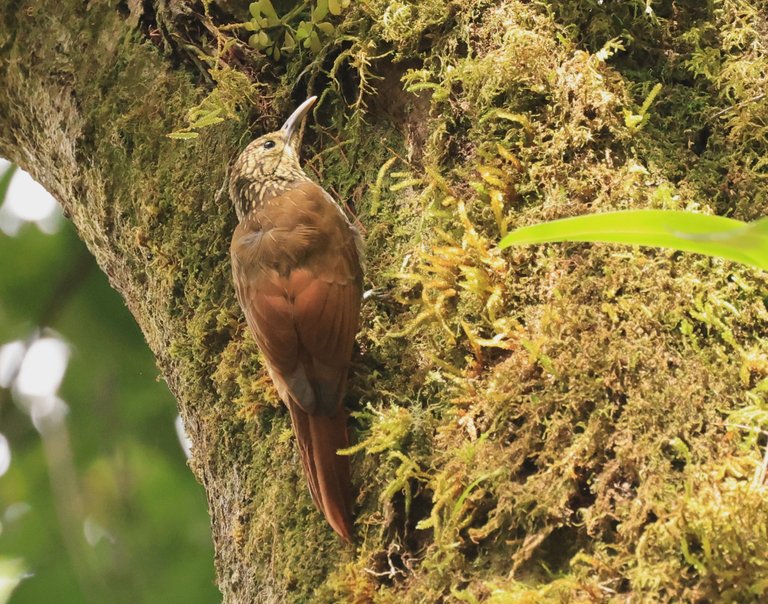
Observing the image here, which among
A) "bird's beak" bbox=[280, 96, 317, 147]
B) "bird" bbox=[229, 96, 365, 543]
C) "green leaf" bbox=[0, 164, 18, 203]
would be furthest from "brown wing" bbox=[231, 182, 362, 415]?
"green leaf" bbox=[0, 164, 18, 203]

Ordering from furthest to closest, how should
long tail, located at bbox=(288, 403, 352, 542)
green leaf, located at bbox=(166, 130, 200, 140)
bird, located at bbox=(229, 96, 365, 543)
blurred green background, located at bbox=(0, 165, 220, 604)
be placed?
1. blurred green background, located at bbox=(0, 165, 220, 604)
2. green leaf, located at bbox=(166, 130, 200, 140)
3. bird, located at bbox=(229, 96, 365, 543)
4. long tail, located at bbox=(288, 403, 352, 542)

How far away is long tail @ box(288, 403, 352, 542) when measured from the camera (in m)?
1.75

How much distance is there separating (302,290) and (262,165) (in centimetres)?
43

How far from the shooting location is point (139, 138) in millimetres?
2537

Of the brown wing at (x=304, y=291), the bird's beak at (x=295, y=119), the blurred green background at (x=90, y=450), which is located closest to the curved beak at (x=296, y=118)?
the bird's beak at (x=295, y=119)

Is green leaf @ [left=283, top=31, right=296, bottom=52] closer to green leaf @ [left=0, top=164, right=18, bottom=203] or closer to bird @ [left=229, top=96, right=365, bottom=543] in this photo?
bird @ [left=229, top=96, right=365, bottom=543]

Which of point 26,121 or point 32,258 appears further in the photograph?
point 32,258

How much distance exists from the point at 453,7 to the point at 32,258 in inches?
104

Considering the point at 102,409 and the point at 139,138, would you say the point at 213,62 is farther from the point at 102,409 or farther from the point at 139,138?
the point at 102,409

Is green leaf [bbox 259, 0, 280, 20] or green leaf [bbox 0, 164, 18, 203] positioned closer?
green leaf [bbox 259, 0, 280, 20]

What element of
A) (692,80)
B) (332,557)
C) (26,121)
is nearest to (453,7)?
(692,80)

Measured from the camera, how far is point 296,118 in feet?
7.56

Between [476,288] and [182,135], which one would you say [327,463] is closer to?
[476,288]

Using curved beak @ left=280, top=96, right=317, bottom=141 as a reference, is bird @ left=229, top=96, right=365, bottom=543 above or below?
below
